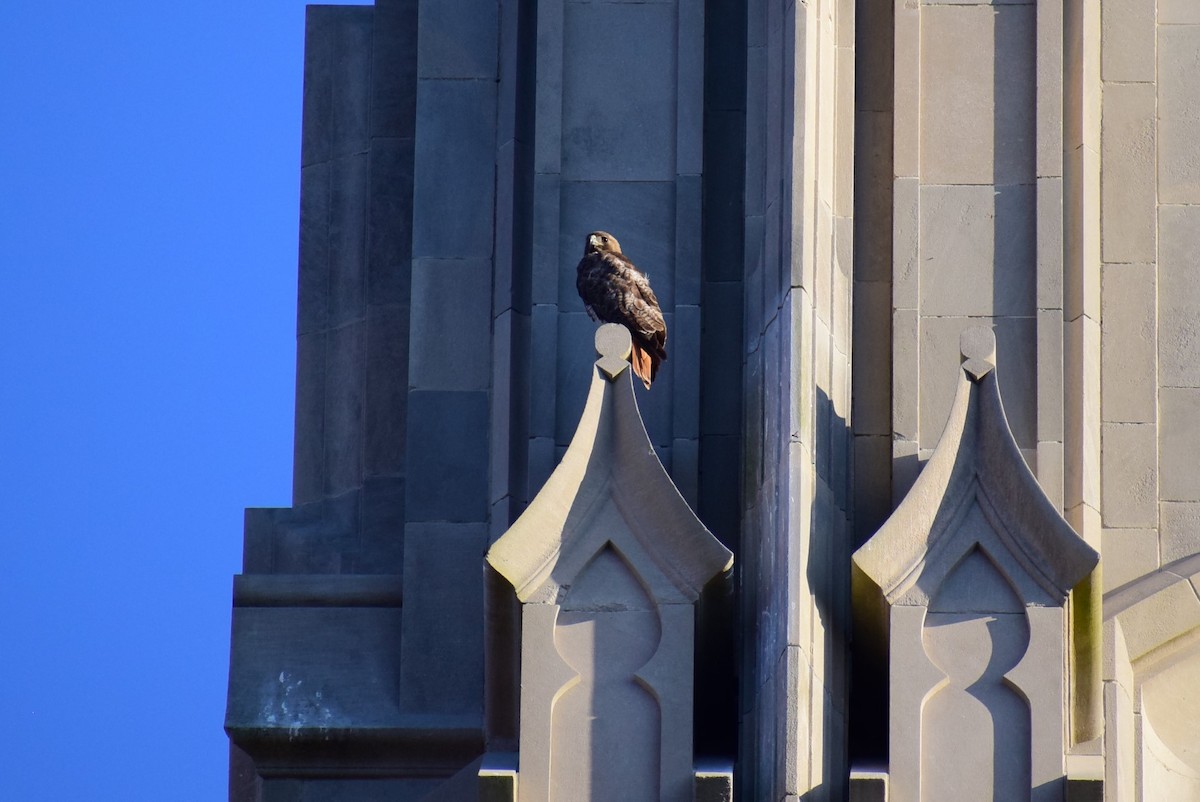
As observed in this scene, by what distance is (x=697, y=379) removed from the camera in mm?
20922

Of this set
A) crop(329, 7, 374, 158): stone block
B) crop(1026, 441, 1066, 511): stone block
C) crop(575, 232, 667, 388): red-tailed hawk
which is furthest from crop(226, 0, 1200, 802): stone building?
crop(329, 7, 374, 158): stone block

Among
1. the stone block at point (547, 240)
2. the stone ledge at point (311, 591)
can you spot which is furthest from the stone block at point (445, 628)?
the stone block at point (547, 240)

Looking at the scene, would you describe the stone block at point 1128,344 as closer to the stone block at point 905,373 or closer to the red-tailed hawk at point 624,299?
the stone block at point 905,373

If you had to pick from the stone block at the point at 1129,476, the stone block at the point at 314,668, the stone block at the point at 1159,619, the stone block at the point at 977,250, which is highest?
the stone block at the point at 977,250

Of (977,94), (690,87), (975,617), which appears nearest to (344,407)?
(690,87)

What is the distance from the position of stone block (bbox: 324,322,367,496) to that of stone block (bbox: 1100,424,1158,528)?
217 inches

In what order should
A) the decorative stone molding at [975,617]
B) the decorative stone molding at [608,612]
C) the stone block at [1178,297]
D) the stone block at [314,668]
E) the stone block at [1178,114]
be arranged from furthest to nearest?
1. the stone block at [314,668]
2. the stone block at [1178,114]
3. the stone block at [1178,297]
4. the decorative stone molding at [608,612]
5. the decorative stone molding at [975,617]

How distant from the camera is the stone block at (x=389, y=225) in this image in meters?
24.0

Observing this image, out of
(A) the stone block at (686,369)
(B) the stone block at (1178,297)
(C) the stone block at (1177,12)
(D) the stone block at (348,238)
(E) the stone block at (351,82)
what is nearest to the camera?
(A) the stone block at (686,369)

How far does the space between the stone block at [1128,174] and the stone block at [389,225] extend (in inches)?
207

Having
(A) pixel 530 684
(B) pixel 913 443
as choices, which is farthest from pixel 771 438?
(A) pixel 530 684

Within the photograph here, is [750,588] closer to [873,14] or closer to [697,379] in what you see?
[697,379]

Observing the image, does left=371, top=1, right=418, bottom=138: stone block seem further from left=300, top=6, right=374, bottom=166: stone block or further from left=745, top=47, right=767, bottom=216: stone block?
left=745, top=47, right=767, bottom=216: stone block

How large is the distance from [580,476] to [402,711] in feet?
10.6
